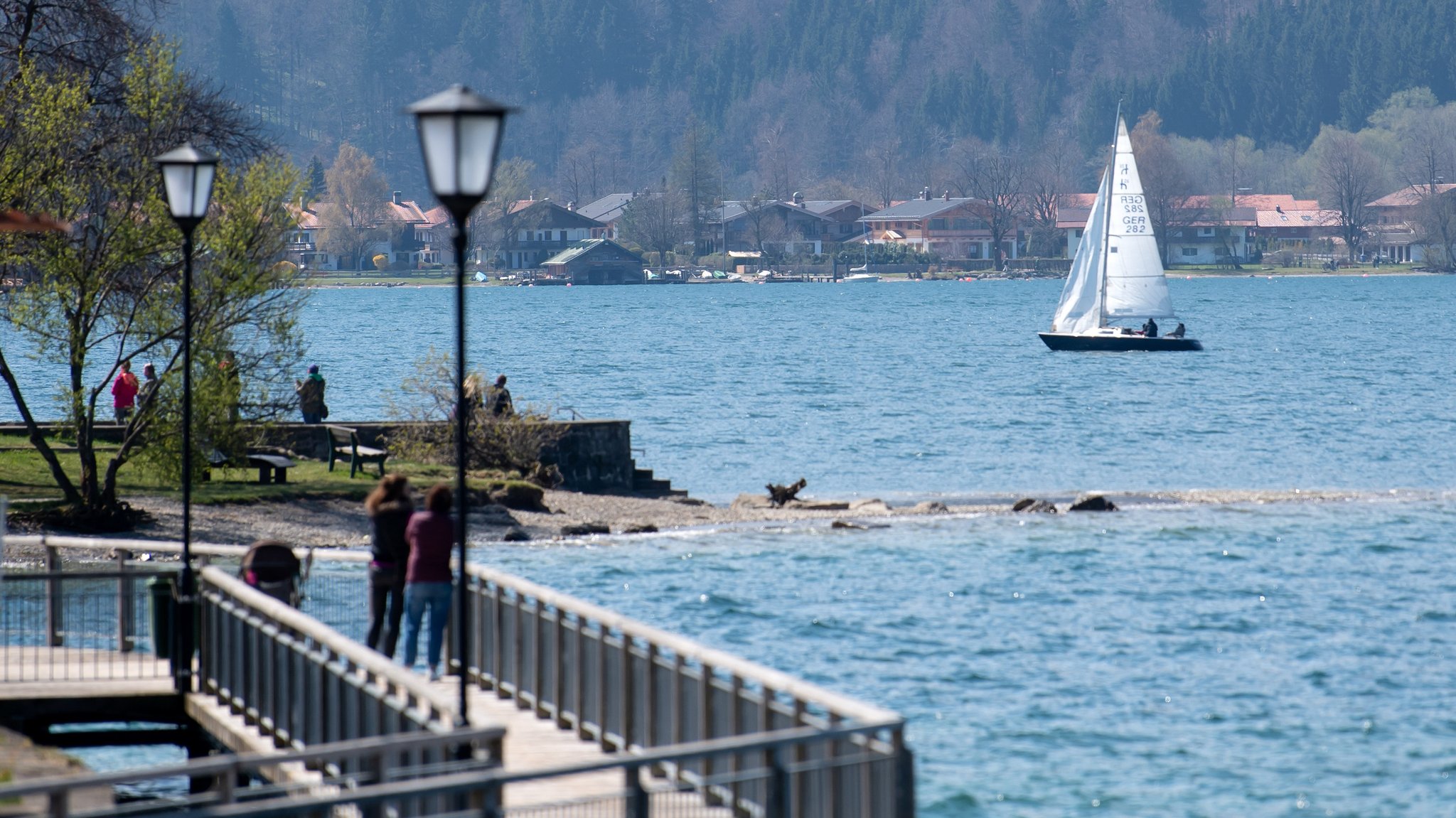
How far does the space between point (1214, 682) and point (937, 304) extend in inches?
6215

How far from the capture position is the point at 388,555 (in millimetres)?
15680

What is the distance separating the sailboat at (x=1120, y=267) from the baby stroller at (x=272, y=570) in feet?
235

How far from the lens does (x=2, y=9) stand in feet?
116

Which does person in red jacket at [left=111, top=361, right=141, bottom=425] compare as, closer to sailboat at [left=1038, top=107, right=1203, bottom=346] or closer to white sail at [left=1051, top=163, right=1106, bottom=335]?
white sail at [left=1051, top=163, right=1106, bottom=335]

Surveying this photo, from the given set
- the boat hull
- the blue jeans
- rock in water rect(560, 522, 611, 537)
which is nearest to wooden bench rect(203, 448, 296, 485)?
rock in water rect(560, 522, 611, 537)

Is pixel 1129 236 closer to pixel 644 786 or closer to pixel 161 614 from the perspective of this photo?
pixel 161 614

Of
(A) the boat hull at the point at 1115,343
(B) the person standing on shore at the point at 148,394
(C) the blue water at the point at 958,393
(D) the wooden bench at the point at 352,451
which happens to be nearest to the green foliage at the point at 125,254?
(B) the person standing on shore at the point at 148,394

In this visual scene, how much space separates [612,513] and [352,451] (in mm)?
4956

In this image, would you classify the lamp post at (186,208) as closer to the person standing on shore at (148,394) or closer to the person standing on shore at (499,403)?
the person standing on shore at (148,394)

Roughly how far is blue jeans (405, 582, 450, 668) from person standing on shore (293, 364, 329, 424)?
78.8 ft

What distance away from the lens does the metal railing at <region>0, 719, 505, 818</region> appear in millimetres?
9562

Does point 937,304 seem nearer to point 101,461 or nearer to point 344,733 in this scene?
point 101,461

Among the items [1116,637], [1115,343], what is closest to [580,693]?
[1116,637]

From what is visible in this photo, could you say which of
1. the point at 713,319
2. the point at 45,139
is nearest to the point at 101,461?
the point at 45,139
